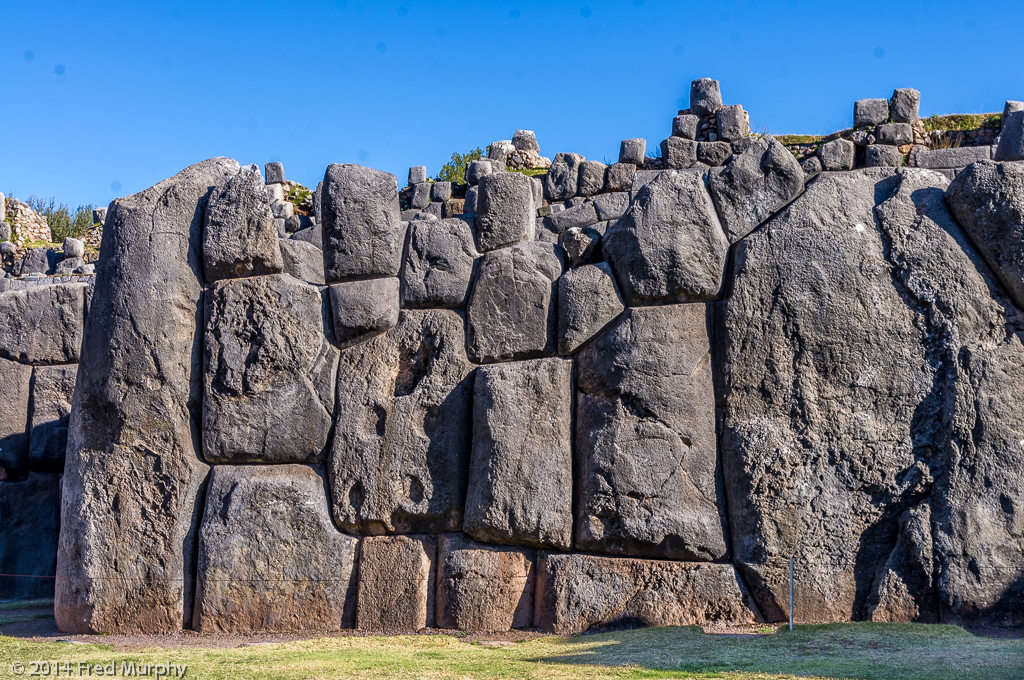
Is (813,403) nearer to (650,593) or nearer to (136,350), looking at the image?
(650,593)

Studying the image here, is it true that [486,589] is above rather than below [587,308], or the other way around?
below

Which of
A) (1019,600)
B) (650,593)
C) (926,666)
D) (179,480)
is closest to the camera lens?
(926,666)

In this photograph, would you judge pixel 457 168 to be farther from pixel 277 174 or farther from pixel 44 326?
pixel 44 326

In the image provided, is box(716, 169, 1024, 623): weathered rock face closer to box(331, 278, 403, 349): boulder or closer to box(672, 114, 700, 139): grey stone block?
box(331, 278, 403, 349): boulder

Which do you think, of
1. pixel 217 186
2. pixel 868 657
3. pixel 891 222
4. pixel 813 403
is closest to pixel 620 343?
pixel 813 403

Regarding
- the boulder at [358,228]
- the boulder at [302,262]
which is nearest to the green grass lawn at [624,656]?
the boulder at [358,228]

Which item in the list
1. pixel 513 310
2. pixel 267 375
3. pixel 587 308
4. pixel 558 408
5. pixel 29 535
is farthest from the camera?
pixel 29 535

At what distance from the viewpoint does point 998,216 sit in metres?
6.05

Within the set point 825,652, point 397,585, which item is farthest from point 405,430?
point 825,652

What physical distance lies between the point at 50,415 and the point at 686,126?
551 inches

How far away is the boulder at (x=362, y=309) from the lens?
6.81 m

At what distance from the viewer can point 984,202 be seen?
6082 mm

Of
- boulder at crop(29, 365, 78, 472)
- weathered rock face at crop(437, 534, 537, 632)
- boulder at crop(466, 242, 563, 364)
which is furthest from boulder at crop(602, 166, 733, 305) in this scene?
boulder at crop(29, 365, 78, 472)

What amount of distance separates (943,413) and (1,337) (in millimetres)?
8509
